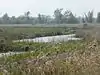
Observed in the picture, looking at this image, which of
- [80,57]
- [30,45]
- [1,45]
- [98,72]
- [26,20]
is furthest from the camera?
[26,20]

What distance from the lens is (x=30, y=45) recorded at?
27.5 meters

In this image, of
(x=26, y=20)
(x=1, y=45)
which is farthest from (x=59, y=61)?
(x=26, y=20)

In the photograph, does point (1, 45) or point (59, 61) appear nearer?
point (59, 61)

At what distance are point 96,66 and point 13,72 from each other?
4.24 feet

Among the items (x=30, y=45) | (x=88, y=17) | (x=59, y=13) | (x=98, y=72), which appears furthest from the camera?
(x=59, y=13)

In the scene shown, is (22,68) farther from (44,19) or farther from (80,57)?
(44,19)

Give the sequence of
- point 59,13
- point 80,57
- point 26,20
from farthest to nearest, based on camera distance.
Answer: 1. point 26,20
2. point 59,13
3. point 80,57

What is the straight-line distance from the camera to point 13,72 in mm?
4906

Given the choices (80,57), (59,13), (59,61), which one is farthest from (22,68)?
(59,13)

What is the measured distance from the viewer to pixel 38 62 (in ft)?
17.6

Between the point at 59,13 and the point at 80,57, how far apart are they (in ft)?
301

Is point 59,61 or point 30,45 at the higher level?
point 59,61

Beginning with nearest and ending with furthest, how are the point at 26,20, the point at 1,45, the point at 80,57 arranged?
the point at 80,57
the point at 1,45
the point at 26,20

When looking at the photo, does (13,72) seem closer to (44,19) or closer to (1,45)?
(1,45)
